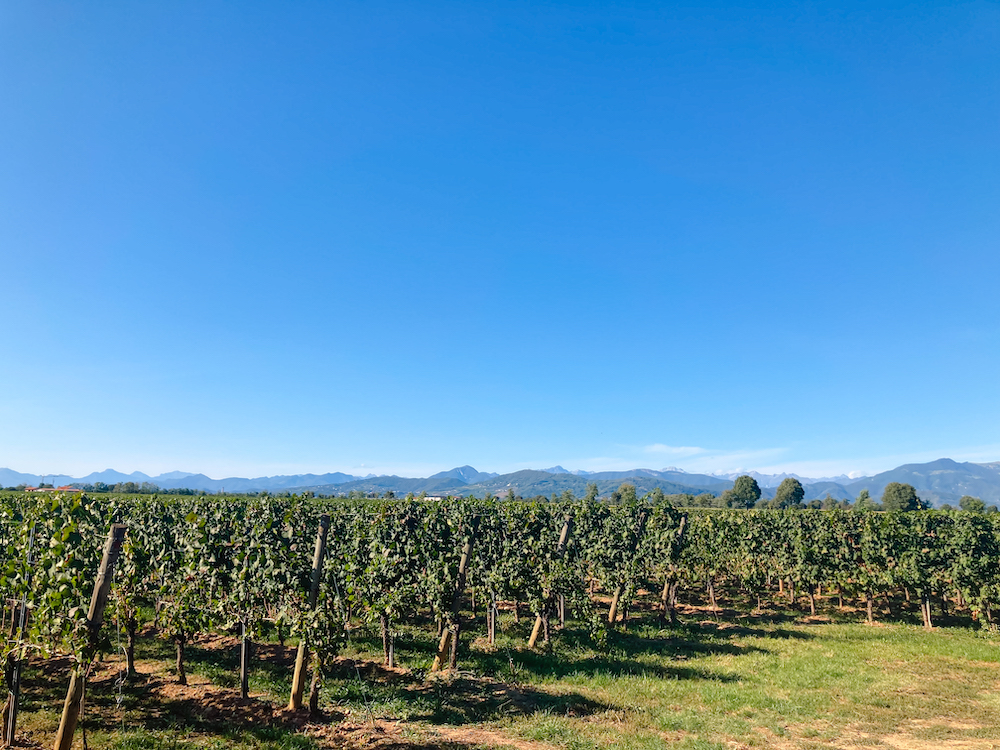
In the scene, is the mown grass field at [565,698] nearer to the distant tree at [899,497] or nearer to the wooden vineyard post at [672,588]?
the wooden vineyard post at [672,588]

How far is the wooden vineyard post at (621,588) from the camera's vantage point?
2292cm

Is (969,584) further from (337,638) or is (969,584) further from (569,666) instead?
(337,638)

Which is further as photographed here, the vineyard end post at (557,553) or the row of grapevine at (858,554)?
the row of grapevine at (858,554)

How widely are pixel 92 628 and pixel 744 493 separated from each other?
178m

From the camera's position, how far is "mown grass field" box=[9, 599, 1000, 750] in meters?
10.9

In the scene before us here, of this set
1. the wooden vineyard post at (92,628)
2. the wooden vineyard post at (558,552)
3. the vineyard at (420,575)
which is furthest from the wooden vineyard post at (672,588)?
the wooden vineyard post at (92,628)

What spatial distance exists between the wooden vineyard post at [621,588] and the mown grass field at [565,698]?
1.85 meters

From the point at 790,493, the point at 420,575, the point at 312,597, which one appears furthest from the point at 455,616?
the point at 790,493

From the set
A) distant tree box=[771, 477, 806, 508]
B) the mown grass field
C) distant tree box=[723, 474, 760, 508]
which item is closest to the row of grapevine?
the mown grass field

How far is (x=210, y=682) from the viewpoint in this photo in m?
13.6

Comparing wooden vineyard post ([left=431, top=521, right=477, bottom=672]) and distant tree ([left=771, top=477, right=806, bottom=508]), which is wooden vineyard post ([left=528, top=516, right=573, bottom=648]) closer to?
wooden vineyard post ([left=431, top=521, right=477, bottom=672])

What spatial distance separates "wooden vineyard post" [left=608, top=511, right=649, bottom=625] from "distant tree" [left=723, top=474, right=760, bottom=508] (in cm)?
14531

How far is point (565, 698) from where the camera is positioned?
13.8 metres

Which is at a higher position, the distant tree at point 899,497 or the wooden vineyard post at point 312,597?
the wooden vineyard post at point 312,597
